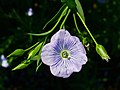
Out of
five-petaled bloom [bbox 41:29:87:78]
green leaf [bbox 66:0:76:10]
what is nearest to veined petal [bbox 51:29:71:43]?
five-petaled bloom [bbox 41:29:87:78]

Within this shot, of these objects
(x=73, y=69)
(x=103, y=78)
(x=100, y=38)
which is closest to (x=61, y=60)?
(x=73, y=69)

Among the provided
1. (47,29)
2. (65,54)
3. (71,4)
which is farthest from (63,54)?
(47,29)

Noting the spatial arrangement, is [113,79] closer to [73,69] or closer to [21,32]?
[21,32]

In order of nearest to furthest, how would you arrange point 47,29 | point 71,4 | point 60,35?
point 60,35, point 71,4, point 47,29

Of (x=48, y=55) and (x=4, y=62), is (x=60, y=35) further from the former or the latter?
(x=4, y=62)

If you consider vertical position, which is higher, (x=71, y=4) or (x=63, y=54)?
(x=71, y=4)

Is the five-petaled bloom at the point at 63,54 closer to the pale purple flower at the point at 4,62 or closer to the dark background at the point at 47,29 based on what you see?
the dark background at the point at 47,29
